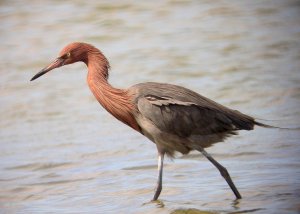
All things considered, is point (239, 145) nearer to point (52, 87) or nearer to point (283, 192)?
point (283, 192)

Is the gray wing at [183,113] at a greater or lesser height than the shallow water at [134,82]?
greater

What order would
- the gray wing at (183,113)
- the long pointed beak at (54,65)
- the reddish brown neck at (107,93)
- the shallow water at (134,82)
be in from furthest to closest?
the shallow water at (134,82) → the long pointed beak at (54,65) → the reddish brown neck at (107,93) → the gray wing at (183,113)

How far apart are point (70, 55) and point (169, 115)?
1497 mm

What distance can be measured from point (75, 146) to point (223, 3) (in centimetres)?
749

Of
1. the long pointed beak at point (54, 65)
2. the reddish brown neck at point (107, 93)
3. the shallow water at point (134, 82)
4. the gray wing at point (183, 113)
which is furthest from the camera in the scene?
the shallow water at point (134, 82)

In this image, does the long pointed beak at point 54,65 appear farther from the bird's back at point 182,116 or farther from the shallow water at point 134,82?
the shallow water at point 134,82

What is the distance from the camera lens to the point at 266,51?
51.2 ft

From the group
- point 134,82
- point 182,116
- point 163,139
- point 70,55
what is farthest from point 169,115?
point 134,82

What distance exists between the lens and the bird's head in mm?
9102

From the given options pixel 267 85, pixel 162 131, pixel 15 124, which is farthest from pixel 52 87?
pixel 162 131

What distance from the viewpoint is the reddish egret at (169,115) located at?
8.61 metres

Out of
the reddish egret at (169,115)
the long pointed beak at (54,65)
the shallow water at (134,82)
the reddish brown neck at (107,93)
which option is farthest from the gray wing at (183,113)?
the long pointed beak at (54,65)

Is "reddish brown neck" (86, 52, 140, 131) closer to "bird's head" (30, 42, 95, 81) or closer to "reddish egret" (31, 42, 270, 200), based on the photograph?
"reddish egret" (31, 42, 270, 200)

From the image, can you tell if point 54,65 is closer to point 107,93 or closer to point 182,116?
point 107,93
